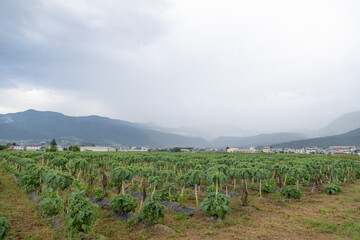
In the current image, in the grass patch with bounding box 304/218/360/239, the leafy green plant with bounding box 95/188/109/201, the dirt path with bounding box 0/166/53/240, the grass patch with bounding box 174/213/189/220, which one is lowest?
the grass patch with bounding box 304/218/360/239

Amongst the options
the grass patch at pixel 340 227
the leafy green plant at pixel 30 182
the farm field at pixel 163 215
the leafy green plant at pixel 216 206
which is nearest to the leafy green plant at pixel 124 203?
the farm field at pixel 163 215

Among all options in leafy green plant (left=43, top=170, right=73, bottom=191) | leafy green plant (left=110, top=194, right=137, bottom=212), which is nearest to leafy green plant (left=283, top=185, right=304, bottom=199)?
leafy green plant (left=110, top=194, right=137, bottom=212)

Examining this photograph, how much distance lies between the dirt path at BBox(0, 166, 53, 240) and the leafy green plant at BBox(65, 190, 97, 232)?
4.85 feet

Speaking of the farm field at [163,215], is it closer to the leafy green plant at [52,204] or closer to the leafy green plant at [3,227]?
the leafy green plant at [52,204]

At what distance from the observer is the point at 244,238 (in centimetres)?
893

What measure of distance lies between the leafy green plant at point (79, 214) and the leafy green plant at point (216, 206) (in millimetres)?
5408

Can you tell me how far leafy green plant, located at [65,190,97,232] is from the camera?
782 cm

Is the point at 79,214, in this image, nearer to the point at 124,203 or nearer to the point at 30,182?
the point at 124,203

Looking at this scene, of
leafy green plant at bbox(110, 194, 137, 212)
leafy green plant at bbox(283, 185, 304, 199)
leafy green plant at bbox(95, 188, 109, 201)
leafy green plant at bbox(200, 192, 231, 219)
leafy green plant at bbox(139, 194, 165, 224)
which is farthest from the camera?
leafy green plant at bbox(283, 185, 304, 199)

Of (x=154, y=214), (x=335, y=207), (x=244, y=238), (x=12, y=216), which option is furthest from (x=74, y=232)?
(x=335, y=207)

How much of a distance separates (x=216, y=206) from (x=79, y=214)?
6.18 metres

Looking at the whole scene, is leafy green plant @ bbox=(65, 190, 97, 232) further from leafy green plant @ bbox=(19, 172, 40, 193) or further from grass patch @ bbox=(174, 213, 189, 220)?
leafy green plant @ bbox=(19, 172, 40, 193)

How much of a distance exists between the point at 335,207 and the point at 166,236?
38.2 ft

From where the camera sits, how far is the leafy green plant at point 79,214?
782cm
